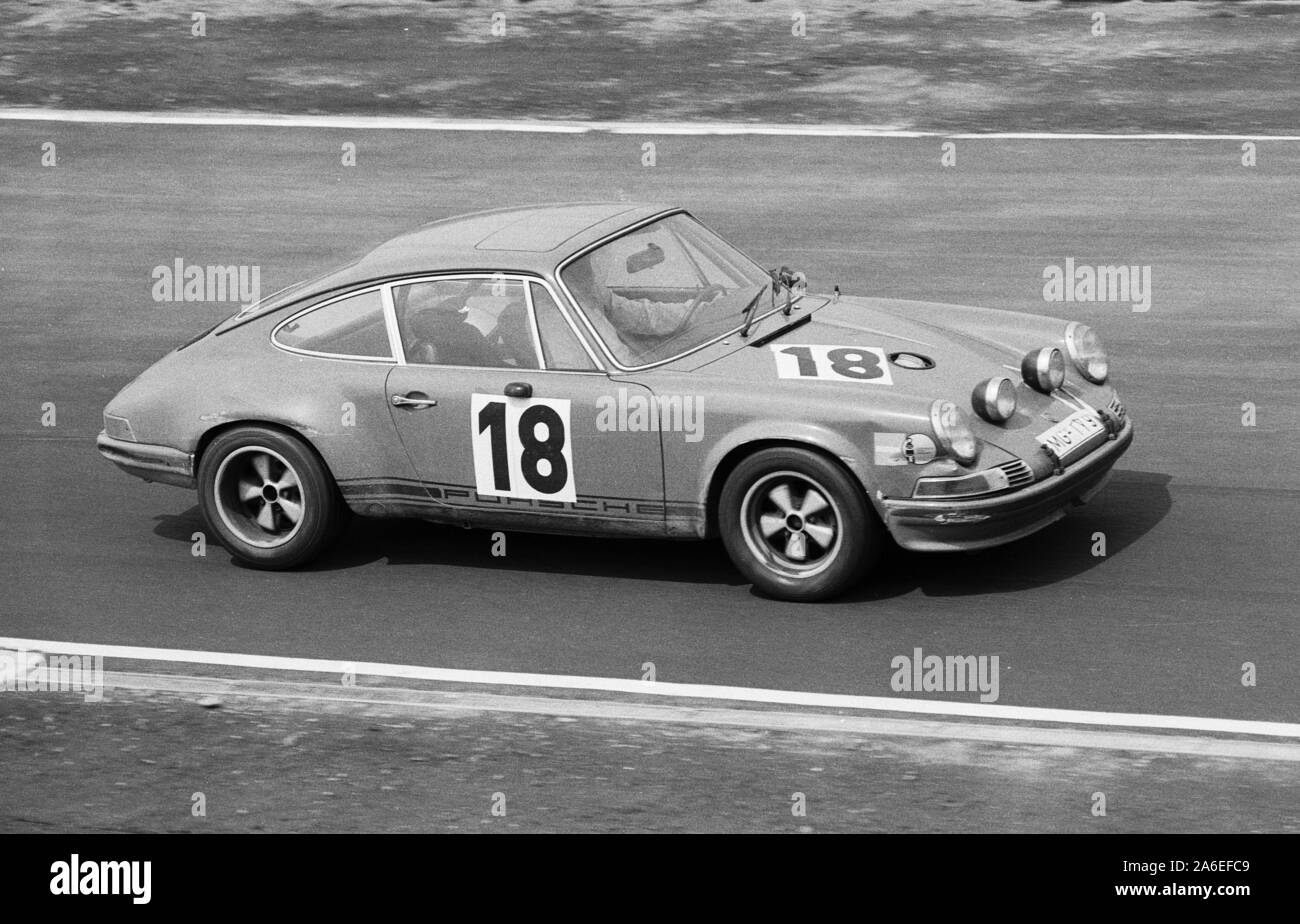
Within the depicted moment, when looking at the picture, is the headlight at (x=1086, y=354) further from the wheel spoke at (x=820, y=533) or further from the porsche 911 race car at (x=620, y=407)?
the wheel spoke at (x=820, y=533)

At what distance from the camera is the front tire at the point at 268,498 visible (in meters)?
7.89

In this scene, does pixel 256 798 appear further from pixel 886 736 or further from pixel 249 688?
pixel 886 736

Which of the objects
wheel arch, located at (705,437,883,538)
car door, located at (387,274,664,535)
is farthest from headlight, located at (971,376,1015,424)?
car door, located at (387,274,664,535)

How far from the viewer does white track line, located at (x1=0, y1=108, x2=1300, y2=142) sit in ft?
49.4

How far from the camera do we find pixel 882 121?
1584 cm

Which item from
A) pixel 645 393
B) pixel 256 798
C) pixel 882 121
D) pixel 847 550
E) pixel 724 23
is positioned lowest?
pixel 256 798

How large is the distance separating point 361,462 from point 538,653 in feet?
4.00

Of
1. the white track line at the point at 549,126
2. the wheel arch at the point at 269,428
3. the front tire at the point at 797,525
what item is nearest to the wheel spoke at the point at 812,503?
the front tire at the point at 797,525

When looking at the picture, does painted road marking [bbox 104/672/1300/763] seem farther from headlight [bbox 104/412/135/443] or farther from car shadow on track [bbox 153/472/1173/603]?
headlight [bbox 104/412/135/443]

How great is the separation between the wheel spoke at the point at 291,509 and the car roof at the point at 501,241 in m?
0.93

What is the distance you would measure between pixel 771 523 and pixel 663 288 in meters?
1.34

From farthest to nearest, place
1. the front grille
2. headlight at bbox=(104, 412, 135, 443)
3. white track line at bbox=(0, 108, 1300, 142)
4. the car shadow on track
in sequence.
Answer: white track line at bbox=(0, 108, 1300, 142), headlight at bbox=(104, 412, 135, 443), the car shadow on track, the front grille

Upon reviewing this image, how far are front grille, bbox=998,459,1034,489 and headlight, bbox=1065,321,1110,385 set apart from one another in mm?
1145

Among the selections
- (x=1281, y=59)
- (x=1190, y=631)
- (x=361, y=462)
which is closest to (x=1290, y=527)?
(x=1190, y=631)
